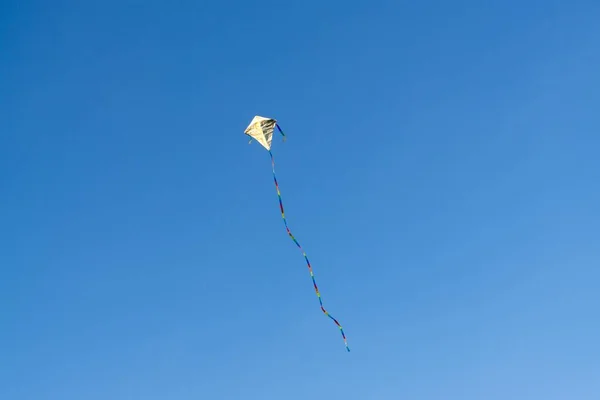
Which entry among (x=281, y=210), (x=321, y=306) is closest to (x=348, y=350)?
(x=321, y=306)

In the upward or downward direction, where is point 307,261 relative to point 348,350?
upward

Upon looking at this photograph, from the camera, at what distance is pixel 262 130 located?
30078mm

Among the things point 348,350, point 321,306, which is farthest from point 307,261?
point 348,350

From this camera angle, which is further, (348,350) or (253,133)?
(253,133)

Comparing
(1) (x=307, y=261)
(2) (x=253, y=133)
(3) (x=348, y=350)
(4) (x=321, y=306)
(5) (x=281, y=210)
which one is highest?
(2) (x=253, y=133)

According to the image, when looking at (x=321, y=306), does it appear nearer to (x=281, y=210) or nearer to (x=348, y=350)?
(x=348, y=350)

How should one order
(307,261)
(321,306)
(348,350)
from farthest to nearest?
(307,261) → (321,306) → (348,350)

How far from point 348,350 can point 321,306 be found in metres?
2.66

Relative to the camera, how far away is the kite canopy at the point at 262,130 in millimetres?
29797

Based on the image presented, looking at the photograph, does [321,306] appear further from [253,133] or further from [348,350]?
[253,133]

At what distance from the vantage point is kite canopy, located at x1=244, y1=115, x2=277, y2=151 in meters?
29.8

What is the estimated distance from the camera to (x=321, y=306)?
27.9 metres

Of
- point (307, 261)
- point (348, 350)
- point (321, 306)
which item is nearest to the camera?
point (348, 350)

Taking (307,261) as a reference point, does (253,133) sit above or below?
above
